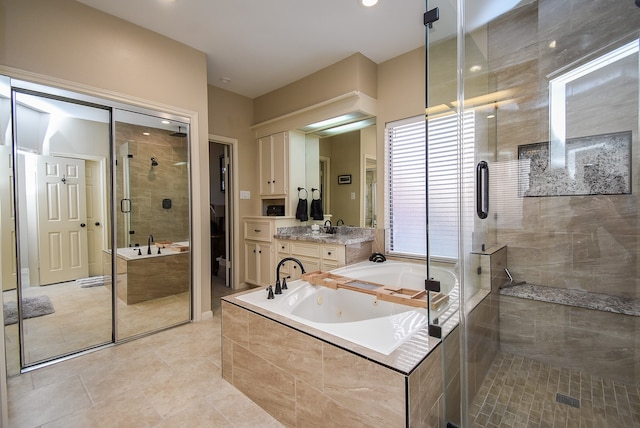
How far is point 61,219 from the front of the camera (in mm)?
2205

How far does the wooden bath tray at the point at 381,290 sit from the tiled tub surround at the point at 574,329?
0.87 meters

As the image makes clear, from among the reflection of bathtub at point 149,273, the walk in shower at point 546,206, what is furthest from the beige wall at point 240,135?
the walk in shower at point 546,206

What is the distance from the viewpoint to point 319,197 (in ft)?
12.1

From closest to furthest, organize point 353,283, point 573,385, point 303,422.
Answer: point 303,422, point 573,385, point 353,283

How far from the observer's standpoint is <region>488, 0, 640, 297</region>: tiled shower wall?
194 centimetres

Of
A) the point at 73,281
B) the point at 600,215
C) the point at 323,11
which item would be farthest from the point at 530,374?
the point at 73,281

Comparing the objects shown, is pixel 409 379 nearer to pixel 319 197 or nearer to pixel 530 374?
pixel 530 374

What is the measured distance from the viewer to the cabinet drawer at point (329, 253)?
9.50ft

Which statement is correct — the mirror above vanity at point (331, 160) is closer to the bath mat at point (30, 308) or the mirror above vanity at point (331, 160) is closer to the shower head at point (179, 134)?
the shower head at point (179, 134)

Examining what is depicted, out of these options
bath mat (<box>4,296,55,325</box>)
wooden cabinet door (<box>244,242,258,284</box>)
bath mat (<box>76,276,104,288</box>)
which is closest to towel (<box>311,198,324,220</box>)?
wooden cabinet door (<box>244,242,258,284</box>)

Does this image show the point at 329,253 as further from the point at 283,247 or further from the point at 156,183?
the point at 156,183

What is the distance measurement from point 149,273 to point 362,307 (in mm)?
2050

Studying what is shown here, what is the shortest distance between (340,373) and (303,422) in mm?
406

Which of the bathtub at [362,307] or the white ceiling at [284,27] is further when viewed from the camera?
the white ceiling at [284,27]
